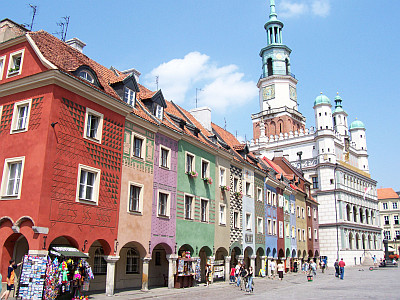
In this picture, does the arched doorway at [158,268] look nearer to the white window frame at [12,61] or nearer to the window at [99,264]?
the window at [99,264]

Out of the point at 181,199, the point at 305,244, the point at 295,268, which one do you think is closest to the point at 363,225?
the point at 305,244

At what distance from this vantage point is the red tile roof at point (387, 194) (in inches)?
4439

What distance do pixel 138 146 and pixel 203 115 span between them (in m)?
14.0

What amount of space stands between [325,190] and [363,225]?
13.5 m

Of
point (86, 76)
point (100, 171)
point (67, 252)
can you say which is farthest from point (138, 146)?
point (67, 252)

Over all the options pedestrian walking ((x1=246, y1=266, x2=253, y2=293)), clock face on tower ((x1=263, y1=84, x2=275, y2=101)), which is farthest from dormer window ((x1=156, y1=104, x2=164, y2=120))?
clock face on tower ((x1=263, y1=84, x2=275, y2=101))

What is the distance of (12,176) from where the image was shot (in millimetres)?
18312

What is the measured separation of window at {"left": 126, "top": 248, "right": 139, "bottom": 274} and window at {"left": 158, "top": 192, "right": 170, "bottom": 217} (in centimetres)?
299

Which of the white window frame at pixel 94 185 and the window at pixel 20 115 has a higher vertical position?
the window at pixel 20 115

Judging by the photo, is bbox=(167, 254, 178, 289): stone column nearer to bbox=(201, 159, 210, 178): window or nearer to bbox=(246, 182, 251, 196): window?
bbox=(201, 159, 210, 178): window

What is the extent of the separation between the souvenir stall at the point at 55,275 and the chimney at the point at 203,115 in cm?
2048

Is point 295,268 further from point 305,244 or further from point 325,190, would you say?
point 325,190

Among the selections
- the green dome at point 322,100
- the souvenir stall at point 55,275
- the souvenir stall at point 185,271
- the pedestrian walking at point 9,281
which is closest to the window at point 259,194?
the souvenir stall at point 185,271

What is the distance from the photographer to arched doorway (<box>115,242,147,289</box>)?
23.2m
